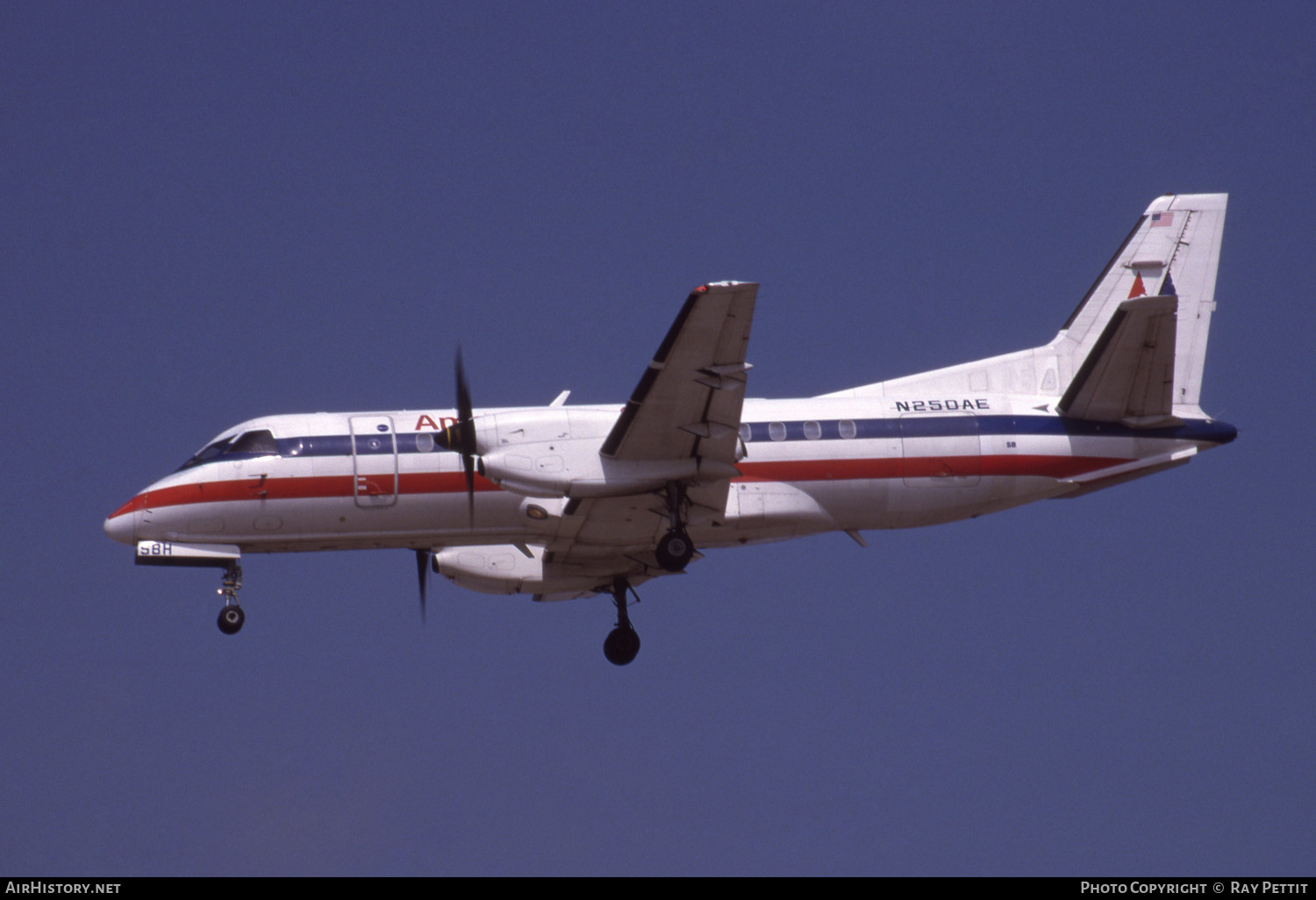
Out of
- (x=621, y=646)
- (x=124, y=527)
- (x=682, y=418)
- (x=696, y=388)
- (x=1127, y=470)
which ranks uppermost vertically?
(x=696, y=388)

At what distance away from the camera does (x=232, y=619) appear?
2603cm

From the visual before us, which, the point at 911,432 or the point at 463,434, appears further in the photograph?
the point at 911,432

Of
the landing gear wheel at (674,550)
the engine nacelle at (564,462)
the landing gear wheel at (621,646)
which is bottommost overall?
the landing gear wheel at (621,646)

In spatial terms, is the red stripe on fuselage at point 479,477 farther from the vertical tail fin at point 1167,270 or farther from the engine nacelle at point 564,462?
the vertical tail fin at point 1167,270

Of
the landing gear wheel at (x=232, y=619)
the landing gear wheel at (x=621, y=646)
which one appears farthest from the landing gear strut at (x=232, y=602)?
the landing gear wheel at (x=621, y=646)

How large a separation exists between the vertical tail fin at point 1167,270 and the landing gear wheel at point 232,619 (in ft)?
51.4

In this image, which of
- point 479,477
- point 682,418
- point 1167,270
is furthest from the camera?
point 1167,270

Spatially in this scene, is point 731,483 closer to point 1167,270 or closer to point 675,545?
point 675,545

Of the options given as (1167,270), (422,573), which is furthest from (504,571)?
(1167,270)

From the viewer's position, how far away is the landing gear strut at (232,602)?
2600 centimetres

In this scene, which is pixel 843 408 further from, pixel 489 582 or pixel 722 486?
pixel 489 582

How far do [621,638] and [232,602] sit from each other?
22.7ft

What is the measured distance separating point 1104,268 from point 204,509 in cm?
1761
